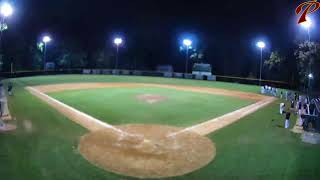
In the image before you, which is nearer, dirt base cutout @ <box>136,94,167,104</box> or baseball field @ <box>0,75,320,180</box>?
baseball field @ <box>0,75,320,180</box>

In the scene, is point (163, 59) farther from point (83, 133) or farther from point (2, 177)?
point (2, 177)

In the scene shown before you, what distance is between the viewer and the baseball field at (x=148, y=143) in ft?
38.4

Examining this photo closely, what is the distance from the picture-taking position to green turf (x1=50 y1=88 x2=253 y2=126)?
20062 millimetres

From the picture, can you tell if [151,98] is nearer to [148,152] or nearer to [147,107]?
[147,107]

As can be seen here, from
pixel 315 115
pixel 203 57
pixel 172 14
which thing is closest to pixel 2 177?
pixel 315 115

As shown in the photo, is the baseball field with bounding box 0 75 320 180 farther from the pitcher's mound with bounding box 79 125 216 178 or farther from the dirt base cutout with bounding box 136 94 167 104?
the dirt base cutout with bounding box 136 94 167 104

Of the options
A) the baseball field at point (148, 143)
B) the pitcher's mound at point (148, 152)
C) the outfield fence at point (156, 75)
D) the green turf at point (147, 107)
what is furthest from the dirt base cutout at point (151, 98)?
the outfield fence at point (156, 75)

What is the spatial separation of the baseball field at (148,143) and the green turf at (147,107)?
6 centimetres

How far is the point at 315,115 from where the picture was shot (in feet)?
59.0

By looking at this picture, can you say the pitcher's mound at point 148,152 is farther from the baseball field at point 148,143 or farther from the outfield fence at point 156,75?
the outfield fence at point 156,75

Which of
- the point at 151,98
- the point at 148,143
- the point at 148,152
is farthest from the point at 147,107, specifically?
the point at 148,152

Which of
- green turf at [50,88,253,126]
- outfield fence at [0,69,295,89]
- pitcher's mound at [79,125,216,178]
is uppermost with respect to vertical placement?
outfield fence at [0,69,295,89]

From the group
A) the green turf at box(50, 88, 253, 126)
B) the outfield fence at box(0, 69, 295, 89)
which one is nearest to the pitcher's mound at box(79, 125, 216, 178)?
the green turf at box(50, 88, 253, 126)

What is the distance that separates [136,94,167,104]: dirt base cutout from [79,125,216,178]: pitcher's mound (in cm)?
982
